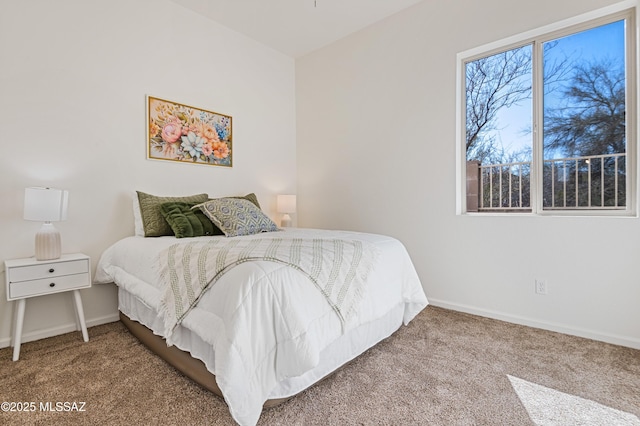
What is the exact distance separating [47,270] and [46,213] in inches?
14.8

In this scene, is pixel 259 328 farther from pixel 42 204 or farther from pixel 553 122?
pixel 553 122

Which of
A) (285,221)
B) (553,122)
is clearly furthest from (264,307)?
(553,122)

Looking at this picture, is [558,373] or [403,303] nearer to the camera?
[558,373]

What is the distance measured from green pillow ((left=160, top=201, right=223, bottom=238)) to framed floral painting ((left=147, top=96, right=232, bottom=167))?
0.63 metres

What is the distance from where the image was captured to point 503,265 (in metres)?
2.60

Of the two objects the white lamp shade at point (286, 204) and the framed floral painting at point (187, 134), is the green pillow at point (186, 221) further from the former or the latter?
the white lamp shade at point (286, 204)

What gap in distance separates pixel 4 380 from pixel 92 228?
115 centimetres

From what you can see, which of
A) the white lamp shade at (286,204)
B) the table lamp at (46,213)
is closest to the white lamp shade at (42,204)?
the table lamp at (46,213)

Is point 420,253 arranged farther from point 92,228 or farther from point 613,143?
point 92,228

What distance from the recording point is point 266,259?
1443 mm

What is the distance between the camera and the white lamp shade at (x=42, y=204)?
A: 2.01 metres

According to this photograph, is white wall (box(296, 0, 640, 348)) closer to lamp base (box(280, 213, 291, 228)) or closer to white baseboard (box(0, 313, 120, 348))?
lamp base (box(280, 213, 291, 228))

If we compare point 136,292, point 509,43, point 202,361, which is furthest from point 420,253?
point 136,292

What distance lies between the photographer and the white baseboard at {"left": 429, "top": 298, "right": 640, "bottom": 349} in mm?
2114
